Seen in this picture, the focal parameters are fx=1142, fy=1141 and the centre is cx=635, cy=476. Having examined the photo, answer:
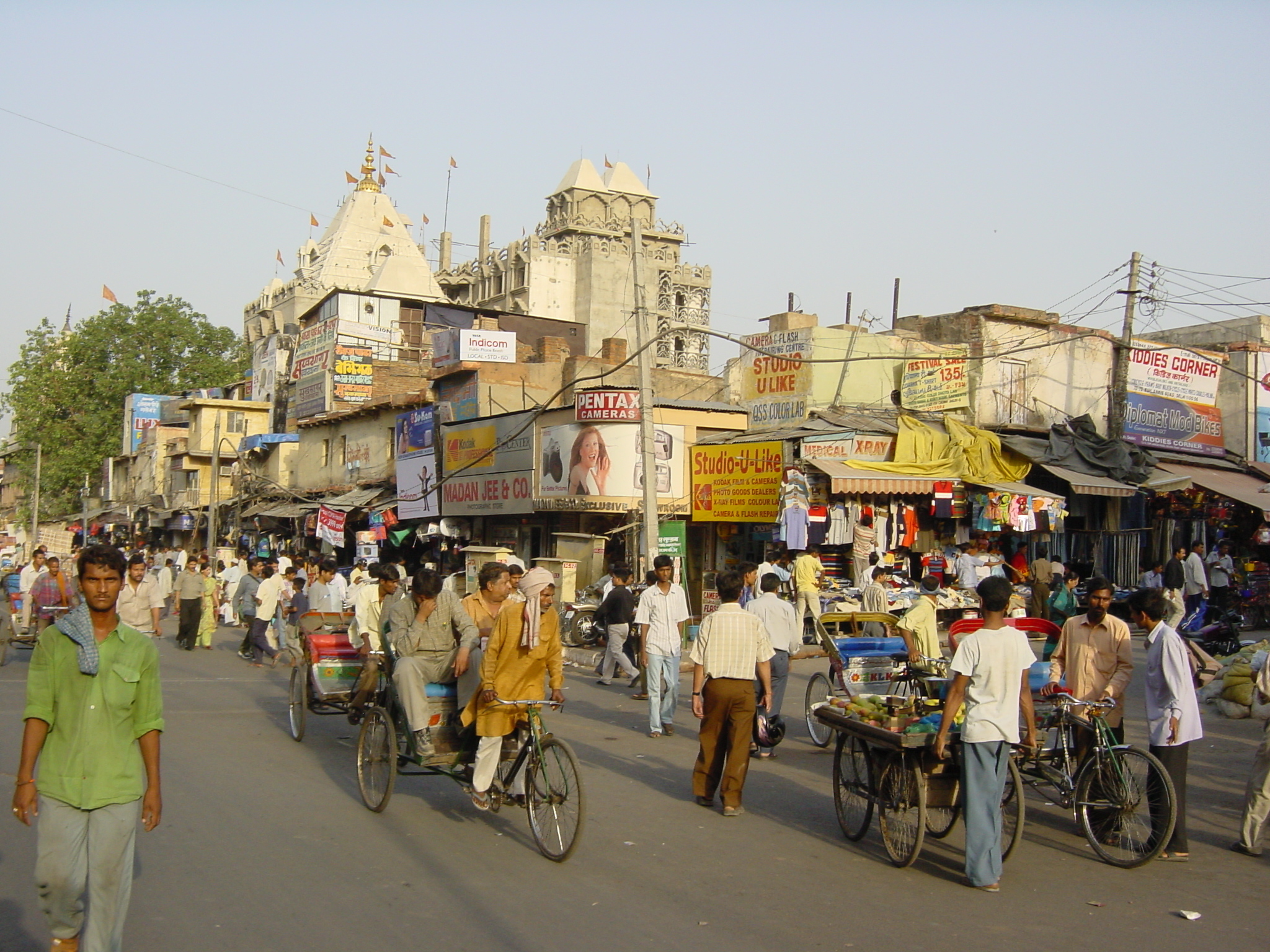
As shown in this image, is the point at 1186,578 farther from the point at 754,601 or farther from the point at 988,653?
the point at 988,653

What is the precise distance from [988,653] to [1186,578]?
1624cm

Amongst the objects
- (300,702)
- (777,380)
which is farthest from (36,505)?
(300,702)

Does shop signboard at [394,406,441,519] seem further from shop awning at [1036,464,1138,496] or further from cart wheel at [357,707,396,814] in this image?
cart wheel at [357,707,396,814]

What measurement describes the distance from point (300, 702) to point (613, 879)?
556 cm

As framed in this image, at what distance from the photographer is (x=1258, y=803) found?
725cm

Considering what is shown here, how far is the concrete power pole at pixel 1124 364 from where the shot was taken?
2334 centimetres

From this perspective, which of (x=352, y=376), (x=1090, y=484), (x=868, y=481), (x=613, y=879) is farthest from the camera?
(x=352, y=376)

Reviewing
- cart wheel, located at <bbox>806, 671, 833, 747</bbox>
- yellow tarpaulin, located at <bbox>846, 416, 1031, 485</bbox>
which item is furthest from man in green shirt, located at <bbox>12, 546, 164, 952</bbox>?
yellow tarpaulin, located at <bbox>846, 416, 1031, 485</bbox>

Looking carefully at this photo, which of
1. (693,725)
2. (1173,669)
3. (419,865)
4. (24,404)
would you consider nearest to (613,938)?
(419,865)

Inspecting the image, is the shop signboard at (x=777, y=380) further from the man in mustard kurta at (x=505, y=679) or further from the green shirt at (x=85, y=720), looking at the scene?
the green shirt at (x=85, y=720)

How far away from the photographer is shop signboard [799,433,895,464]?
830 inches

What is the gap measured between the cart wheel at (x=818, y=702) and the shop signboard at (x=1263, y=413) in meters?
20.8

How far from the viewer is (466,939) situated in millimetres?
5461

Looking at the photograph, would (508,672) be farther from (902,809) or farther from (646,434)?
(646,434)
